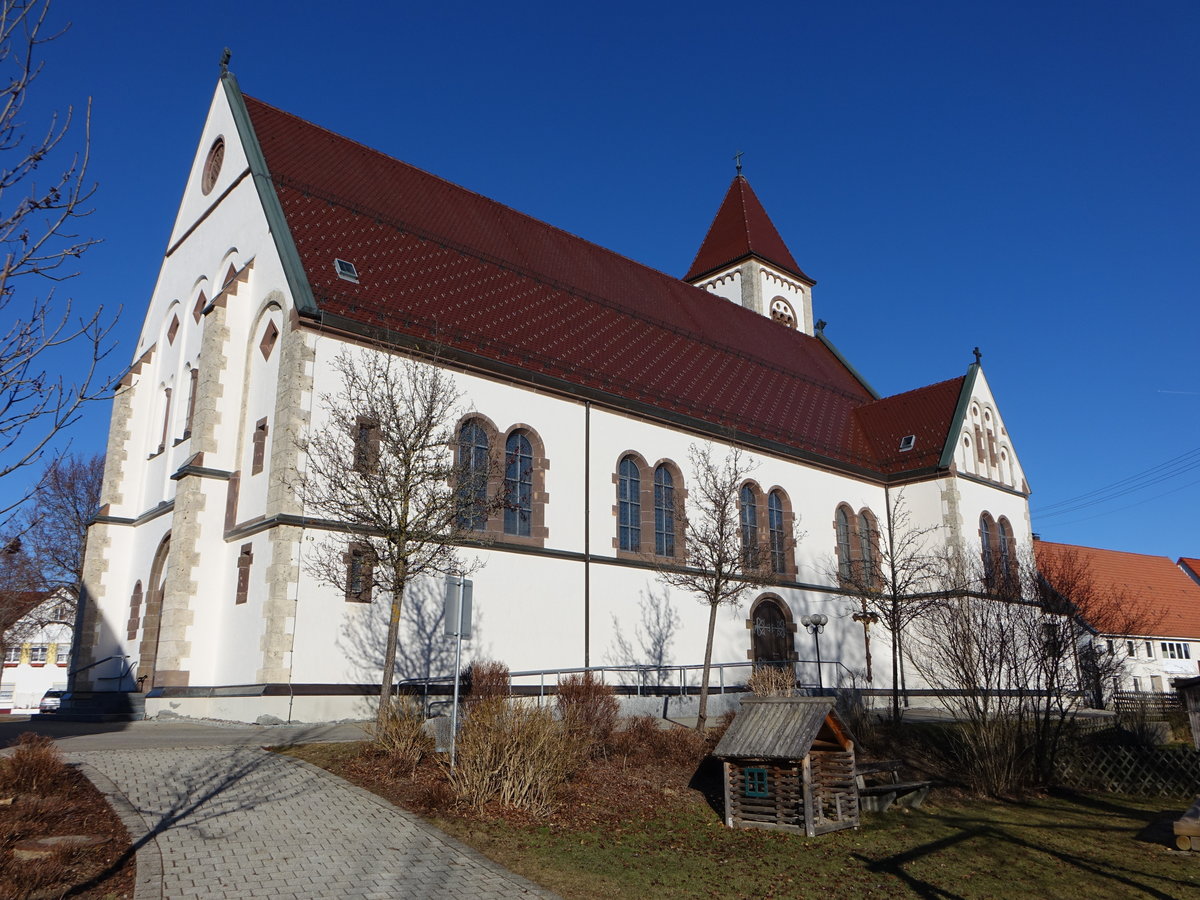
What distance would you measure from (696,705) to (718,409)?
9.92 meters

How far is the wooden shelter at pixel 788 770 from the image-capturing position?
11.5m

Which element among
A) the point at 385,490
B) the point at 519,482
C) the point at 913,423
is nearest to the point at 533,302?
the point at 519,482

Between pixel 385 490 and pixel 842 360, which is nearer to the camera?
pixel 385 490

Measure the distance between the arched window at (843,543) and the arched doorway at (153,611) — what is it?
60.4 feet

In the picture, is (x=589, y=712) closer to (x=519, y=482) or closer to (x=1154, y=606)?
(x=519, y=482)

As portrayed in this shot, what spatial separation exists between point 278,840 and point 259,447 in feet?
39.3

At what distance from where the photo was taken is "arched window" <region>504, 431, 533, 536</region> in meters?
21.1

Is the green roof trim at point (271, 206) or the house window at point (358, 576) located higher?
the green roof trim at point (271, 206)

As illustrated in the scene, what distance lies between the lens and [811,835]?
11305mm

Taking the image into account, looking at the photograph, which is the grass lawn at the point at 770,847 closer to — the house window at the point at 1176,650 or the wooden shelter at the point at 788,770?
the wooden shelter at the point at 788,770

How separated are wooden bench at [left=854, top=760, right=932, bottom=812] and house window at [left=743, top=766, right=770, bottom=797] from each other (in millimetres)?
1329

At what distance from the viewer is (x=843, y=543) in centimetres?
3008

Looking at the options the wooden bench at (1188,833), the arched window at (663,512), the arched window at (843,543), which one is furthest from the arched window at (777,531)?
the wooden bench at (1188,833)

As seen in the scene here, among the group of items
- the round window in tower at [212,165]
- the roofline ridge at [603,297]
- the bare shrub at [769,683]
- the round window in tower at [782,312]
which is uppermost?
the round window in tower at [782,312]
